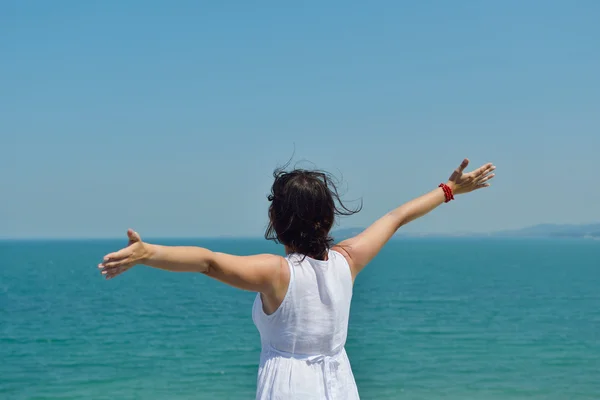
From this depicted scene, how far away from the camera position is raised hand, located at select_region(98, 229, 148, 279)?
224 cm

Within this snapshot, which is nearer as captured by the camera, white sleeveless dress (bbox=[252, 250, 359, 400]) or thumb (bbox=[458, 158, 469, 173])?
white sleeveless dress (bbox=[252, 250, 359, 400])

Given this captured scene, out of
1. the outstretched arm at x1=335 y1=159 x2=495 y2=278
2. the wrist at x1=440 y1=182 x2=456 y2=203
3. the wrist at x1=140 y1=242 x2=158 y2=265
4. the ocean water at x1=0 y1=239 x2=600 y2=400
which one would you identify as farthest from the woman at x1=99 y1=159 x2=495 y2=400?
the ocean water at x1=0 y1=239 x2=600 y2=400

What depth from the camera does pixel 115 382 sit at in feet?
61.3

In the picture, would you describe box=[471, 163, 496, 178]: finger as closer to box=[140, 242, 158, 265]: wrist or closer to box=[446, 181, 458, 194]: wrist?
box=[446, 181, 458, 194]: wrist

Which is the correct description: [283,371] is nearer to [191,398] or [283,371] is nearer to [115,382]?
[191,398]

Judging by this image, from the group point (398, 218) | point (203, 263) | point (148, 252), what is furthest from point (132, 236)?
point (398, 218)

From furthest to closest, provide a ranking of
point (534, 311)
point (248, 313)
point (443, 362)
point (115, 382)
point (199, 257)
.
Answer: point (534, 311) < point (248, 313) < point (443, 362) < point (115, 382) < point (199, 257)

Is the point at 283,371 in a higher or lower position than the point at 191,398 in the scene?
higher

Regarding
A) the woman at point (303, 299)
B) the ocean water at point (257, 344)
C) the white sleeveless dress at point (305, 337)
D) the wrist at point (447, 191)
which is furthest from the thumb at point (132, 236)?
the ocean water at point (257, 344)

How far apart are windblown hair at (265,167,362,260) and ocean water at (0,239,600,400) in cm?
1396

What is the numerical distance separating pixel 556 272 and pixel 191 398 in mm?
59663

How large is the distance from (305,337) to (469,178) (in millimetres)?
1325

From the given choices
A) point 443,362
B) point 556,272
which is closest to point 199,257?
point 443,362

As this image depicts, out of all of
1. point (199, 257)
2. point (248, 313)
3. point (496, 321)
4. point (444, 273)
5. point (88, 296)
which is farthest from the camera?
point (444, 273)
